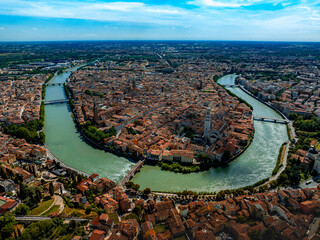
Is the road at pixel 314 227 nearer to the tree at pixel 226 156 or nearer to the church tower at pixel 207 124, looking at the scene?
the tree at pixel 226 156

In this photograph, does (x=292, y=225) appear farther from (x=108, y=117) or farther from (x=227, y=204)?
(x=108, y=117)

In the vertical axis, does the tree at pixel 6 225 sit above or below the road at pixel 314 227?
above

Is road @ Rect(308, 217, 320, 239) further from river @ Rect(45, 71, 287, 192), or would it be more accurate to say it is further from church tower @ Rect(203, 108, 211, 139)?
church tower @ Rect(203, 108, 211, 139)

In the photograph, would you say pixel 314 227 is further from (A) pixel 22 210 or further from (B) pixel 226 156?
(A) pixel 22 210

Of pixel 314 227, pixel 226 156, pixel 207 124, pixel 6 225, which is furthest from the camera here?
pixel 207 124

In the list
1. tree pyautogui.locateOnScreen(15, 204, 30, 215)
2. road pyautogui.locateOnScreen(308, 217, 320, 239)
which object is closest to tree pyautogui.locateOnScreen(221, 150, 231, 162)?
road pyautogui.locateOnScreen(308, 217, 320, 239)

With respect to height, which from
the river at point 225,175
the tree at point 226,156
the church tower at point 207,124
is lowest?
the river at point 225,175

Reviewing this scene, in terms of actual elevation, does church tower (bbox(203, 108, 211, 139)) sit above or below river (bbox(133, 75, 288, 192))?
above

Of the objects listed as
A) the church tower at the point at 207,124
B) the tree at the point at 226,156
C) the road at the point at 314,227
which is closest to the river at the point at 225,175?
the tree at the point at 226,156

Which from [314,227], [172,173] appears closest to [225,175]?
[172,173]
